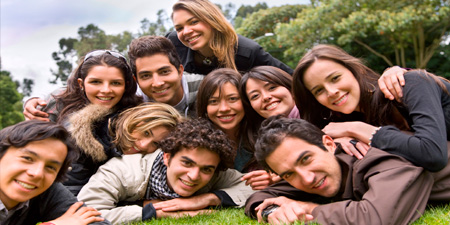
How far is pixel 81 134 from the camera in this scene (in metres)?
4.64

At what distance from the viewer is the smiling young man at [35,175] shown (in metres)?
3.06

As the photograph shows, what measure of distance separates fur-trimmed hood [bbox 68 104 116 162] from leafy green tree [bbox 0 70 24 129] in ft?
82.1

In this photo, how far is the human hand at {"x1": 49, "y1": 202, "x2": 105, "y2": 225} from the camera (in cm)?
332

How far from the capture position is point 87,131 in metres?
4.70

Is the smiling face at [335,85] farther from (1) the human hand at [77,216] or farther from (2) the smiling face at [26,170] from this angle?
(2) the smiling face at [26,170]

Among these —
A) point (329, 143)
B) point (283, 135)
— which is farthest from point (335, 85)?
point (283, 135)

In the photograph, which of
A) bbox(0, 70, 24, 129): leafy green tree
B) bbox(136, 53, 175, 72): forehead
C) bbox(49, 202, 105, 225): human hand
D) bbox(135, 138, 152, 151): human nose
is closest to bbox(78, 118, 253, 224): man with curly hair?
bbox(135, 138, 152, 151): human nose

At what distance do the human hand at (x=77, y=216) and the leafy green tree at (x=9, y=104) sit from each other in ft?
86.7

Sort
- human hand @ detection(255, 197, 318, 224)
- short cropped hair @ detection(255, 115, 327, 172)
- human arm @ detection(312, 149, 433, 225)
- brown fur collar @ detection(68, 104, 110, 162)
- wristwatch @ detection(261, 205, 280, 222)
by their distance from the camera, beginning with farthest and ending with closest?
brown fur collar @ detection(68, 104, 110, 162), short cropped hair @ detection(255, 115, 327, 172), wristwatch @ detection(261, 205, 280, 222), human hand @ detection(255, 197, 318, 224), human arm @ detection(312, 149, 433, 225)

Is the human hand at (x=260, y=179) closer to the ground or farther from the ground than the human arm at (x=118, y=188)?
closer to the ground

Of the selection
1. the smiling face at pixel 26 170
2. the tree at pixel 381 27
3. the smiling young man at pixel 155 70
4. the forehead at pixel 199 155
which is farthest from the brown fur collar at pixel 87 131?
the tree at pixel 381 27

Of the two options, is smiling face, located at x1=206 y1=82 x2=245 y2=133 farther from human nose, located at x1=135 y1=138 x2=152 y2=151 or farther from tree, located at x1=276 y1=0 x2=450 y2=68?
tree, located at x1=276 y1=0 x2=450 y2=68

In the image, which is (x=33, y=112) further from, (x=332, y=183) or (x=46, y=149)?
(x=332, y=183)

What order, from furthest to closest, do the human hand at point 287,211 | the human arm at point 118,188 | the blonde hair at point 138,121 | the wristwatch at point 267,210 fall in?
the blonde hair at point 138,121
the human arm at point 118,188
the wristwatch at point 267,210
the human hand at point 287,211
